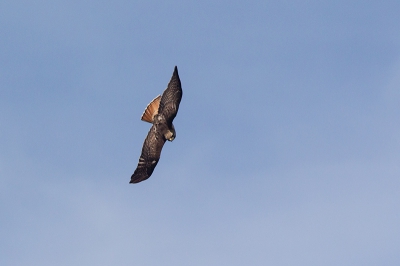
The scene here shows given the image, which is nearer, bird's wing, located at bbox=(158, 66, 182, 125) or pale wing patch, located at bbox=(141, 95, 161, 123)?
bird's wing, located at bbox=(158, 66, 182, 125)

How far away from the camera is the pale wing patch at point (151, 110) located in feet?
99.7

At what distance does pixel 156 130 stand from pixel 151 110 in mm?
919

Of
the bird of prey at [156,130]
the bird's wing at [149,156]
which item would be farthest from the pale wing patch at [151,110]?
the bird's wing at [149,156]

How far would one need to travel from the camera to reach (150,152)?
103 feet

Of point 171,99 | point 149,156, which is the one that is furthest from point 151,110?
point 149,156

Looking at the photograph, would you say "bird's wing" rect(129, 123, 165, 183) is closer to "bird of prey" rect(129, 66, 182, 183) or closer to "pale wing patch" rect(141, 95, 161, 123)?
"bird of prey" rect(129, 66, 182, 183)

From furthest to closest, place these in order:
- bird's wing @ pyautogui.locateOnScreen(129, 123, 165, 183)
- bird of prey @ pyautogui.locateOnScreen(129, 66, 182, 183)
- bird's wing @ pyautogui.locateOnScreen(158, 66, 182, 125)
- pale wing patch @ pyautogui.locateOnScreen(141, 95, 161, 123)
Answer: bird's wing @ pyautogui.locateOnScreen(129, 123, 165, 183)
pale wing patch @ pyautogui.locateOnScreen(141, 95, 161, 123)
bird of prey @ pyautogui.locateOnScreen(129, 66, 182, 183)
bird's wing @ pyautogui.locateOnScreen(158, 66, 182, 125)

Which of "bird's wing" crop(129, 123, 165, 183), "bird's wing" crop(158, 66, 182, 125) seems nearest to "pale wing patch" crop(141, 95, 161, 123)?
"bird's wing" crop(158, 66, 182, 125)

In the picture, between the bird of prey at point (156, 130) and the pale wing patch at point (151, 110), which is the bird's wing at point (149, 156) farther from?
the pale wing patch at point (151, 110)

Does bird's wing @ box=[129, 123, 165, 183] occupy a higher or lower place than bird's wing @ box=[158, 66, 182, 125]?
lower

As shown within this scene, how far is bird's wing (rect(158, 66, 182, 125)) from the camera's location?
94.0ft

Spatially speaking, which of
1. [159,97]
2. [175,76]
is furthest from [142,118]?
[175,76]

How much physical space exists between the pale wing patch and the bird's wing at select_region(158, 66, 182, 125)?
448 millimetres

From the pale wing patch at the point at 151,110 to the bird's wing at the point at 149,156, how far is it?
651 millimetres
